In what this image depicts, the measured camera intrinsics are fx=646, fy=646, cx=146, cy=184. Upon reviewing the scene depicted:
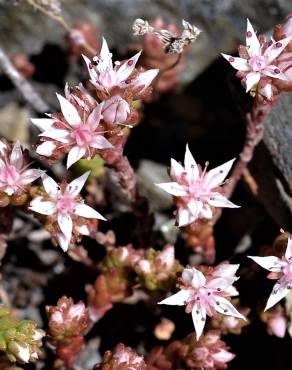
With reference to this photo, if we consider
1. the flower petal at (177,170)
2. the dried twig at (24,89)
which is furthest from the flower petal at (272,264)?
the dried twig at (24,89)

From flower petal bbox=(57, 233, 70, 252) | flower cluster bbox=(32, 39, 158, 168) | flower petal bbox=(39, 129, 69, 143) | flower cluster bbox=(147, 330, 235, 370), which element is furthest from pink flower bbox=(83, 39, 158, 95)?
flower cluster bbox=(147, 330, 235, 370)

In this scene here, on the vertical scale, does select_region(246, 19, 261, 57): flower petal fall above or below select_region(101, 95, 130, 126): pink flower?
above

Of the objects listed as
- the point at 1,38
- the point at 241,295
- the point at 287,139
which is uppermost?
the point at 287,139

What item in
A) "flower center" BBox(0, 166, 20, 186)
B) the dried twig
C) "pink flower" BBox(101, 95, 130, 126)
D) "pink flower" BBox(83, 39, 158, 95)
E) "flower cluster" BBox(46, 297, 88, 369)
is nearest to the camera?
"pink flower" BBox(101, 95, 130, 126)

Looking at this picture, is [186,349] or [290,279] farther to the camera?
[186,349]

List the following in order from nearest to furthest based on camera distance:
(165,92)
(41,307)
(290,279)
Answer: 1. (290,279)
2. (41,307)
3. (165,92)

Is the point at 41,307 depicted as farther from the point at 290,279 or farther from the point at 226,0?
the point at 226,0

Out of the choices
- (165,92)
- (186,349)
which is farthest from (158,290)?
(165,92)

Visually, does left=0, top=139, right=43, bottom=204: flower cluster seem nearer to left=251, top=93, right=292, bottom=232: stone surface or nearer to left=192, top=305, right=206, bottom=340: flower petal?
left=192, top=305, right=206, bottom=340: flower petal
